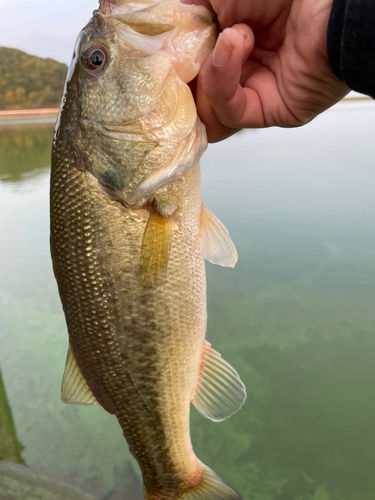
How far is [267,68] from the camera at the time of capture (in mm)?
1070

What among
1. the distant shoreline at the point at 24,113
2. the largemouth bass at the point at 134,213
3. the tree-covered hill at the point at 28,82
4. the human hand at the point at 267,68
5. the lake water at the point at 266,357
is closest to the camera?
the human hand at the point at 267,68

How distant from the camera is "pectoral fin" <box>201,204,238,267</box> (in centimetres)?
112

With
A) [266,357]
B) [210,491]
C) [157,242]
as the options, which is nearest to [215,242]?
[157,242]

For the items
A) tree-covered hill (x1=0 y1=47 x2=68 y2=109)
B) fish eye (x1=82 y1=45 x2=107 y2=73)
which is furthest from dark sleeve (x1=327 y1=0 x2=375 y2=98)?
tree-covered hill (x1=0 y1=47 x2=68 y2=109)

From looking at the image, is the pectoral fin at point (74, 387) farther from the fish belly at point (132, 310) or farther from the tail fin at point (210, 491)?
the tail fin at point (210, 491)

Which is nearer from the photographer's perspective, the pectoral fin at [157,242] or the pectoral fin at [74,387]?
the pectoral fin at [157,242]

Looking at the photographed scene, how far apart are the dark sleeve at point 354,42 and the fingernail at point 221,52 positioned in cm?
25

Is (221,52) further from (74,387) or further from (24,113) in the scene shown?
(24,113)

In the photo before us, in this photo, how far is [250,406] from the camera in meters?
2.64

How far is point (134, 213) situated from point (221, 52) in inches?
18.1

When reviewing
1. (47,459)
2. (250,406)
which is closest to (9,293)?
(47,459)

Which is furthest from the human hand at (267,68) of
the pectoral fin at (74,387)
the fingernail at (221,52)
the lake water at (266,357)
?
the lake water at (266,357)

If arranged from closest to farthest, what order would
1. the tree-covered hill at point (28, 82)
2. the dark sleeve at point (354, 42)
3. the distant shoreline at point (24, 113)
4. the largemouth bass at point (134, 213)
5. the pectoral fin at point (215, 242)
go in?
the dark sleeve at point (354, 42) < the largemouth bass at point (134, 213) < the pectoral fin at point (215, 242) < the distant shoreline at point (24, 113) < the tree-covered hill at point (28, 82)

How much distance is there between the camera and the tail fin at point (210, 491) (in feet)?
3.90
